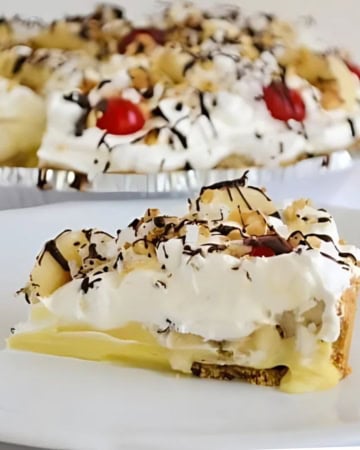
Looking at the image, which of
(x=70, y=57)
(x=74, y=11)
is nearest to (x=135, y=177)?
(x=70, y=57)

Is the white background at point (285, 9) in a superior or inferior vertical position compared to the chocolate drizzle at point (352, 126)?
inferior

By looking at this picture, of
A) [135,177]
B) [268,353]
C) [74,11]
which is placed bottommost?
[74,11]

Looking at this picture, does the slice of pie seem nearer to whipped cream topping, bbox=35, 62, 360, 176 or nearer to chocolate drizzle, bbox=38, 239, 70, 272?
chocolate drizzle, bbox=38, 239, 70, 272

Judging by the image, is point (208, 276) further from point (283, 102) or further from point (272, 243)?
point (283, 102)

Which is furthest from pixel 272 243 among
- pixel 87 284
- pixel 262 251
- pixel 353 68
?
pixel 353 68

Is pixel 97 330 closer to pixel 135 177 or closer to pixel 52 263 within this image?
pixel 52 263

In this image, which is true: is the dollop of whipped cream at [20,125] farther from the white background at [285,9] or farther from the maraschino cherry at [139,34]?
the white background at [285,9]

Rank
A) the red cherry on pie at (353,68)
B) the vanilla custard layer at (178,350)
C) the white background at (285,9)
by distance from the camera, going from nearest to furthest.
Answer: the vanilla custard layer at (178,350) → the red cherry on pie at (353,68) → the white background at (285,9)

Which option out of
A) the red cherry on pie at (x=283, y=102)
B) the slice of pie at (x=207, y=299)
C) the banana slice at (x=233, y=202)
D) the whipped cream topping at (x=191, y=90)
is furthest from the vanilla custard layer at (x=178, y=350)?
the red cherry on pie at (x=283, y=102)
